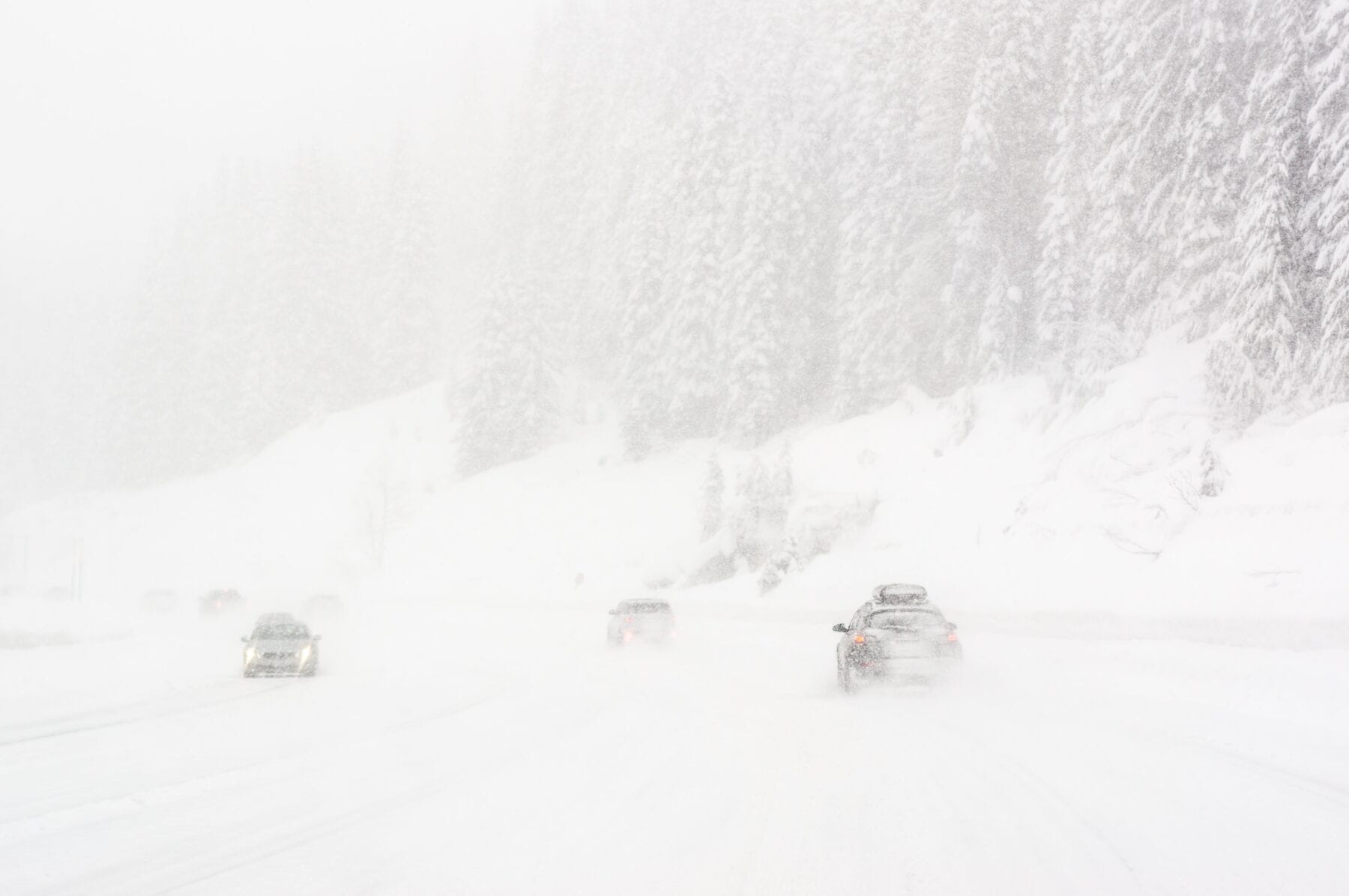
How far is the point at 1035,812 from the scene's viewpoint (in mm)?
8023

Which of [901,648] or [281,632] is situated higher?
[281,632]

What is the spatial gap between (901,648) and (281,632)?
14.2 m

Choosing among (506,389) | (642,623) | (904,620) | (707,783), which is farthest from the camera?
(506,389)

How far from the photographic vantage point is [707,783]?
30.6 ft

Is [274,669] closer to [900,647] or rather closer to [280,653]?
[280,653]

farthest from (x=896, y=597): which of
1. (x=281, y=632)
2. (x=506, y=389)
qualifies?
(x=506, y=389)

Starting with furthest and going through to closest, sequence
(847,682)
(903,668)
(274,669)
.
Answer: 1. (274,669)
2. (847,682)
3. (903,668)

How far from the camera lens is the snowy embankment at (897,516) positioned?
18984mm

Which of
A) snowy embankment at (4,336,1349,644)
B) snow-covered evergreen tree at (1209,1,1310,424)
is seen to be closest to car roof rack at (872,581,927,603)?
snowy embankment at (4,336,1349,644)

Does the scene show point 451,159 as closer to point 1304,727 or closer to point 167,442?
point 167,442

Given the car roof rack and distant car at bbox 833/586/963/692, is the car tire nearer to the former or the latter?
distant car at bbox 833/586/963/692

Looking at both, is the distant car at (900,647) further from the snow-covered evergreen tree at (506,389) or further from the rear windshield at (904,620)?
the snow-covered evergreen tree at (506,389)

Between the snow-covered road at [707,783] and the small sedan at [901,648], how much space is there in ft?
1.25

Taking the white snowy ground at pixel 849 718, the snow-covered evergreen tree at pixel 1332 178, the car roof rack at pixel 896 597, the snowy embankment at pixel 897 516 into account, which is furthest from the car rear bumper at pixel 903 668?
the snow-covered evergreen tree at pixel 1332 178
